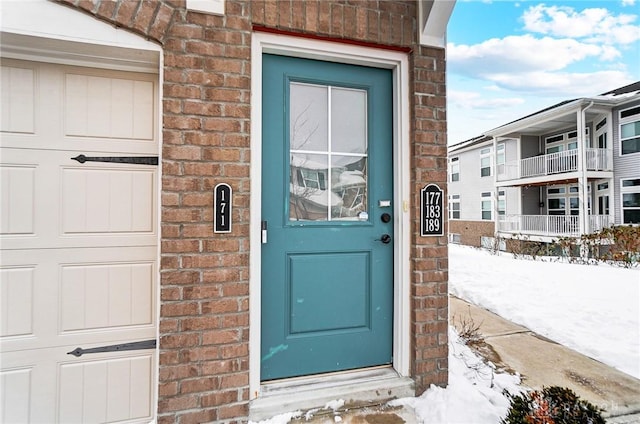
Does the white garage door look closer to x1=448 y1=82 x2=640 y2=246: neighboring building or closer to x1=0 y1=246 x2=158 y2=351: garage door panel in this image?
x1=0 y1=246 x2=158 y2=351: garage door panel

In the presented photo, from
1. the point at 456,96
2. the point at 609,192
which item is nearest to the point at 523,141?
the point at 609,192

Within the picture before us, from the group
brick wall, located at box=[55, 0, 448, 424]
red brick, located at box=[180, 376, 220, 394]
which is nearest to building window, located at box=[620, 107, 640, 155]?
brick wall, located at box=[55, 0, 448, 424]

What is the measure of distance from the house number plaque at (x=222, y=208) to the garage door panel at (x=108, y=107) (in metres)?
0.58

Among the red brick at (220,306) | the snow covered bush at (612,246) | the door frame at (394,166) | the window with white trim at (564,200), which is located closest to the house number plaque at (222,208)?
the door frame at (394,166)

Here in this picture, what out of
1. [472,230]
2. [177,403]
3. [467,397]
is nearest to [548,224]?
[472,230]

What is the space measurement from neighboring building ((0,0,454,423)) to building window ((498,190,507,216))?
13234 millimetres

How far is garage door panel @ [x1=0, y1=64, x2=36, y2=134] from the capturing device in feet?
5.41

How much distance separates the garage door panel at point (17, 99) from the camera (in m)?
1.65

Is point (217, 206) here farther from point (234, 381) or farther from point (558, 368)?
point (558, 368)

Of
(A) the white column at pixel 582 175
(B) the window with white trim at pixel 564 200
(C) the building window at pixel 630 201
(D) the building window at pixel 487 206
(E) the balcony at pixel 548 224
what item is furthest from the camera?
(D) the building window at pixel 487 206

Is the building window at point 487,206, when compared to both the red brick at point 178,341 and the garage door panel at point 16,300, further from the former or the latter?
the garage door panel at point 16,300

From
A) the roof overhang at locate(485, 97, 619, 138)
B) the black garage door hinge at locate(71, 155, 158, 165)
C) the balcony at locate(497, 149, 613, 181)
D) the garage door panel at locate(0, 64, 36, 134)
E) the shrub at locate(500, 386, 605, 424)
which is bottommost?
the shrub at locate(500, 386, 605, 424)

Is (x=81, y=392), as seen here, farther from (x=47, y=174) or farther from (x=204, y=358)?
(x=47, y=174)

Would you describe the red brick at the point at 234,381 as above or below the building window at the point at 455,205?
below
